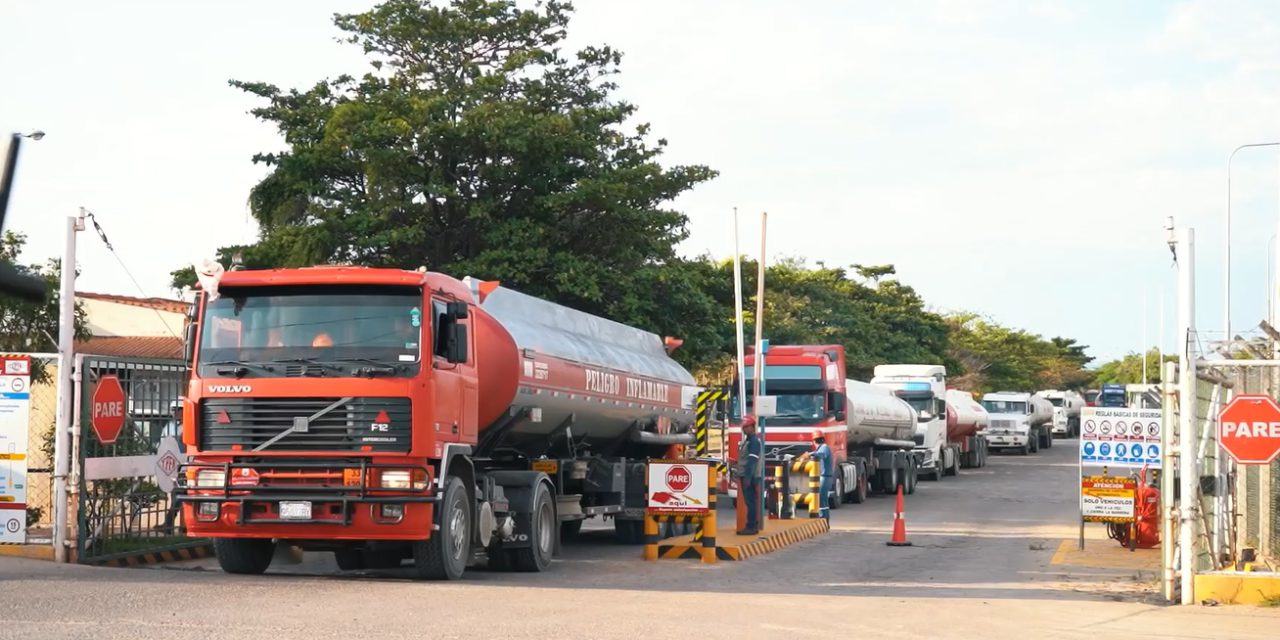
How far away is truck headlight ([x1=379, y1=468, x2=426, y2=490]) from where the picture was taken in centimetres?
1519

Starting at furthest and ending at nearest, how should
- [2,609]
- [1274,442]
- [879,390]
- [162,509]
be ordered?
[879,390], [162,509], [1274,442], [2,609]

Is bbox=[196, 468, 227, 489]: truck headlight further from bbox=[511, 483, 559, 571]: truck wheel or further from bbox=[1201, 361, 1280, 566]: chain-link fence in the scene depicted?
bbox=[1201, 361, 1280, 566]: chain-link fence

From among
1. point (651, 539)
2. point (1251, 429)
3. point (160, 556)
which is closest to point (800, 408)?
point (651, 539)

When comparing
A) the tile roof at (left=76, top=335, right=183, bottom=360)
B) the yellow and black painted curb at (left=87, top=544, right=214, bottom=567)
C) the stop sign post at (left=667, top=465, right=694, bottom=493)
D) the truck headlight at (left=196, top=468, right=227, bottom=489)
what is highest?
the tile roof at (left=76, top=335, right=183, bottom=360)

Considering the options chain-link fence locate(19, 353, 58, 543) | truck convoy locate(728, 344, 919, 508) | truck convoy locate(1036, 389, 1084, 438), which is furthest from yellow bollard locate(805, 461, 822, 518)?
truck convoy locate(1036, 389, 1084, 438)

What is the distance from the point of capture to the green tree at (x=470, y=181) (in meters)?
32.6

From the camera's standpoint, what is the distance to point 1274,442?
14602 millimetres

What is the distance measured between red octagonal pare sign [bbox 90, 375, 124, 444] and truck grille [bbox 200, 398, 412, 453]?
260 cm

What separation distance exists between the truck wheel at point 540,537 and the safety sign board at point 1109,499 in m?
7.98

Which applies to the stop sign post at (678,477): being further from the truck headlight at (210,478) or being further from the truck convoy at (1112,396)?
the truck convoy at (1112,396)

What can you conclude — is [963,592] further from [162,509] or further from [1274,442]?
[162,509]

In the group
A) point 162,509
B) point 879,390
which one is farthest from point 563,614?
point 879,390

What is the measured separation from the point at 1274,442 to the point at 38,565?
12.8 m

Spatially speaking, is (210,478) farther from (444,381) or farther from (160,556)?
(160,556)
